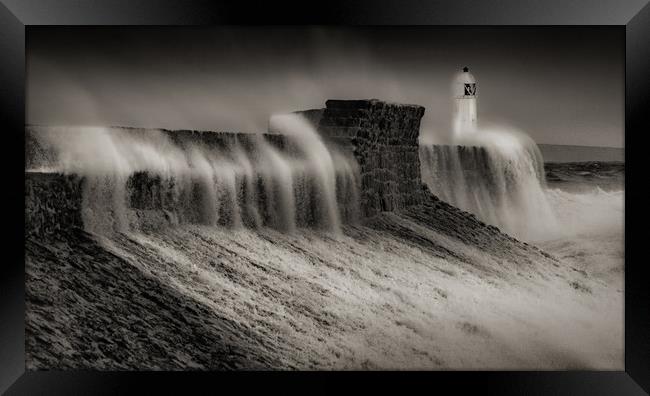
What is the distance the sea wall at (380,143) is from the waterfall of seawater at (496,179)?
0.14 metres

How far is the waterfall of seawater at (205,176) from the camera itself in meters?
5.38

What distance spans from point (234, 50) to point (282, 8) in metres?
0.46

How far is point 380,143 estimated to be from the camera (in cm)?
604

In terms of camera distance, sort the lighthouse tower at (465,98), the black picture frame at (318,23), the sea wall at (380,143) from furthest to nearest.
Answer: the sea wall at (380,143), the lighthouse tower at (465,98), the black picture frame at (318,23)

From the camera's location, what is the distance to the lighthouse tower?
5.57 metres

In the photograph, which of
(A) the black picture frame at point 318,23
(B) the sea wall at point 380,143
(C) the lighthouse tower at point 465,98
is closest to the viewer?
(A) the black picture frame at point 318,23

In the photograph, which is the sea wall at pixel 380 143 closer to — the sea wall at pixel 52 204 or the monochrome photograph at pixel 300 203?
the monochrome photograph at pixel 300 203

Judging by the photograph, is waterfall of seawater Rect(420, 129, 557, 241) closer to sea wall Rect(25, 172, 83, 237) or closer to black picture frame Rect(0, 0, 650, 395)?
black picture frame Rect(0, 0, 650, 395)

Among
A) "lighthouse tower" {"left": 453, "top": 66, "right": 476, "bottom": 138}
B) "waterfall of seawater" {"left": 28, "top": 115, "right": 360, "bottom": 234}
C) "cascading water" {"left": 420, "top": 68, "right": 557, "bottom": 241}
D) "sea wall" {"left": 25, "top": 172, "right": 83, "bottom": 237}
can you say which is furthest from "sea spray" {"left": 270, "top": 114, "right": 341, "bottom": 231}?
"sea wall" {"left": 25, "top": 172, "right": 83, "bottom": 237}

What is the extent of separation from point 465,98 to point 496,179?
2.07 feet

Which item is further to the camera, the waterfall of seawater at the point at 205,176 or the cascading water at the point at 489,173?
the cascading water at the point at 489,173

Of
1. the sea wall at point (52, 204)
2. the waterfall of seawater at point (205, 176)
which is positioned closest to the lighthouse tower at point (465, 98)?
the waterfall of seawater at point (205, 176)

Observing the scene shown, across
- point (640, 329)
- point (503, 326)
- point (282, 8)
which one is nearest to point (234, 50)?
point (282, 8)

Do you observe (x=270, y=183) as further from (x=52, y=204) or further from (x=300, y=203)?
(x=52, y=204)
